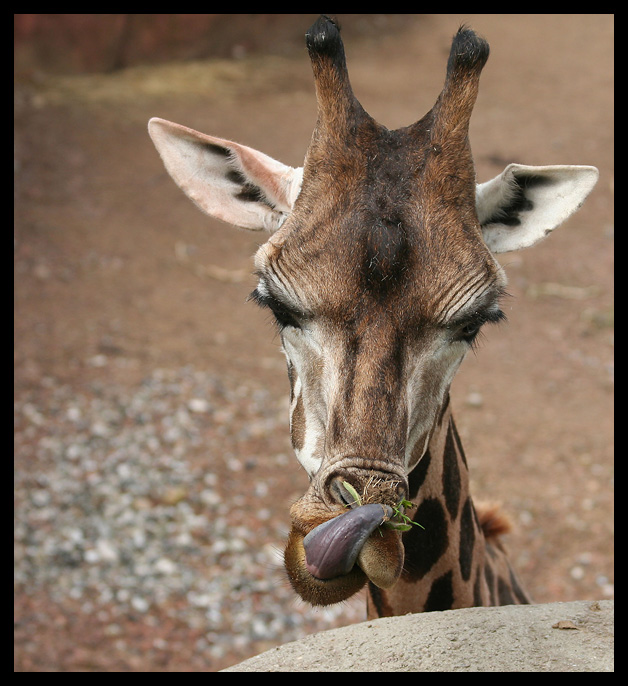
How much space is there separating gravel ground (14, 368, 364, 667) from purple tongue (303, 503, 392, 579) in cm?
385

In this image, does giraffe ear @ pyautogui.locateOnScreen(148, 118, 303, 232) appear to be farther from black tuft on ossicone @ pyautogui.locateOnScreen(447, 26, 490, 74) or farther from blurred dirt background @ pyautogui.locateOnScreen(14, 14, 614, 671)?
blurred dirt background @ pyautogui.locateOnScreen(14, 14, 614, 671)

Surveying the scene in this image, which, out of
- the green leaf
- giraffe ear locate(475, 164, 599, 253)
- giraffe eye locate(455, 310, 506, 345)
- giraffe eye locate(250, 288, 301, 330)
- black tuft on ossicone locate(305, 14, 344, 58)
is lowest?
the green leaf

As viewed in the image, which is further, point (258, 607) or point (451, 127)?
point (258, 607)

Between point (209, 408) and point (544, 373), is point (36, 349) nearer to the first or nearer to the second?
point (209, 408)

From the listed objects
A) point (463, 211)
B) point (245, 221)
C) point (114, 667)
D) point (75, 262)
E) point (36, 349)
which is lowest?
point (114, 667)

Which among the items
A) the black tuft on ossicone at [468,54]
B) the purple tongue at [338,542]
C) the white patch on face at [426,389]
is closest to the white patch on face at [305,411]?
the white patch on face at [426,389]

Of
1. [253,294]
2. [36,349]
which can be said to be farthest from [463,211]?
[36,349]

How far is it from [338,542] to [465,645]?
0.93 meters

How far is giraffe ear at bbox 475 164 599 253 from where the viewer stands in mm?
3787

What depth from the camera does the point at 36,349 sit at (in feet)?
32.2

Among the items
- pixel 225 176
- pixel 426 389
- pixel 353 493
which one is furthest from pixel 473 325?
pixel 225 176

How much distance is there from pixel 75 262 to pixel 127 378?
2.73m

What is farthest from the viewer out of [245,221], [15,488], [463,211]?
[15,488]

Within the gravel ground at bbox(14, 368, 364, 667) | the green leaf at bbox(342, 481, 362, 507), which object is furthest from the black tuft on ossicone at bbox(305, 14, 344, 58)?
the gravel ground at bbox(14, 368, 364, 667)
